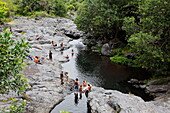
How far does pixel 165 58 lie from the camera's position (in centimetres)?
2348

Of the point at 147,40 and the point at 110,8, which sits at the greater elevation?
the point at 110,8

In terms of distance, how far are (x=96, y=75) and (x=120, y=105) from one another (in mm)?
14667

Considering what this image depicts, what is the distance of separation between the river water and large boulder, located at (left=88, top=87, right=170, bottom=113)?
9.79 feet

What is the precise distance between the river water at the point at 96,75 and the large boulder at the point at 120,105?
2.98 metres

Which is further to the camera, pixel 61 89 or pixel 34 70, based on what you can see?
pixel 34 70

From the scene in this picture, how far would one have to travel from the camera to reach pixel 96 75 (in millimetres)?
30078

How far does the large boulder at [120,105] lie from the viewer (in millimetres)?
15055

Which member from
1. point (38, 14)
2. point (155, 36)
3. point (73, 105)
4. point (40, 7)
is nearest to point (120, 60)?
point (155, 36)

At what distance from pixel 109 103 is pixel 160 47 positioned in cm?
1294

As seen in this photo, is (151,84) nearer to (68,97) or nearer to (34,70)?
(68,97)

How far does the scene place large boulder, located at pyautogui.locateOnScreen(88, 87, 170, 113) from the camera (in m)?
15.1

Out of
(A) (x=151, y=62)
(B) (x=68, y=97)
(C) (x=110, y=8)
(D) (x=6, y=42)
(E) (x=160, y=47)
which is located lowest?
(B) (x=68, y=97)

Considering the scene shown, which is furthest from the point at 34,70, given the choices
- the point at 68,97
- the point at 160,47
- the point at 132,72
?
the point at 160,47

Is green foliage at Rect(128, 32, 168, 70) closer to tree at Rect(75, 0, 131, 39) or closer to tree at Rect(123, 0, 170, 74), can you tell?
tree at Rect(123, 0, 170, 74)
